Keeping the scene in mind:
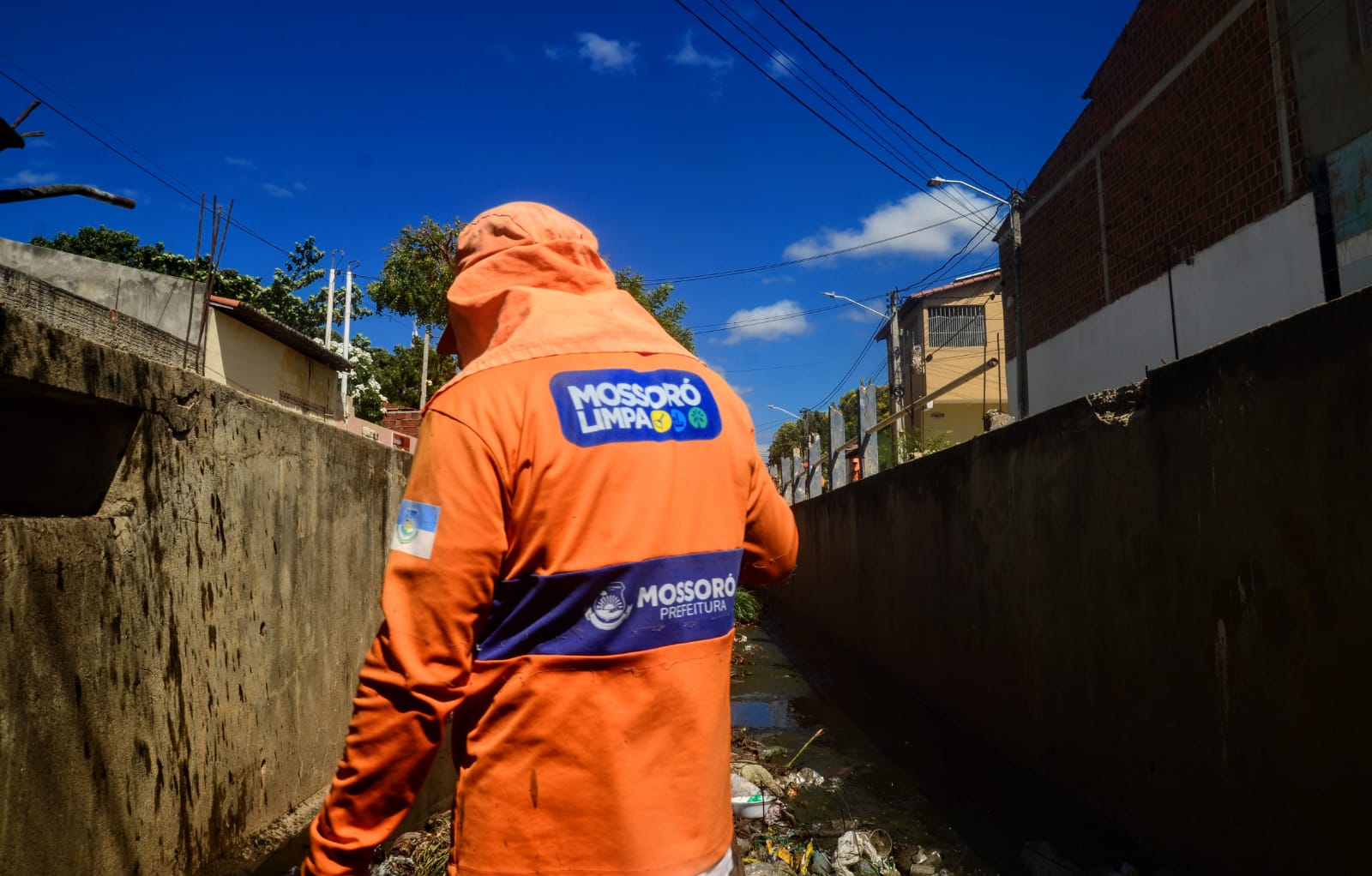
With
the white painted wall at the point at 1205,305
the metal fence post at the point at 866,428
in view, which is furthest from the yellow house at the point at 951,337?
the metal fence post at the point at 866,428

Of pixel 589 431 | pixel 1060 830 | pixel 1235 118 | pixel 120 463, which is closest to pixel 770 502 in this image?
pixel 589 431

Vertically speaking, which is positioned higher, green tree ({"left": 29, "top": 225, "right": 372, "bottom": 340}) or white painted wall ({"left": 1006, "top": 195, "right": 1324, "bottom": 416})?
green tree ({"left": 29, "top": 225, "right": 372, "bottom": 340})

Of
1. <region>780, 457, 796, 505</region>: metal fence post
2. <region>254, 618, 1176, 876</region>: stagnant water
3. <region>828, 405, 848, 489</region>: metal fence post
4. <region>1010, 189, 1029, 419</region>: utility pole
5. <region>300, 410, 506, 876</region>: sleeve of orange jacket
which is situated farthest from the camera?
<region>1010, 189, 1029, 419</region>: utility pole

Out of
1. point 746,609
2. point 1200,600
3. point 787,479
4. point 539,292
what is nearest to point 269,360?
point 787,479

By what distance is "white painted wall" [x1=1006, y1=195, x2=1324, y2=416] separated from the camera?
31.3 ft

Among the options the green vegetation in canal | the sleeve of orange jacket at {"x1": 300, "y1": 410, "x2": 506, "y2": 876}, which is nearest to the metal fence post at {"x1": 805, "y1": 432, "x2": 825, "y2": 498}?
the green vegetation in canal

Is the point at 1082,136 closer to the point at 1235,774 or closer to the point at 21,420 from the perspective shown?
the point at 1235,774

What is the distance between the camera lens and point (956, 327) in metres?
32.4

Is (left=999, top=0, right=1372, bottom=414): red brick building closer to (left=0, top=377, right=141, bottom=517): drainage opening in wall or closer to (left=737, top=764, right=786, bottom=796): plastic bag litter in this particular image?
(left=737, top=764, right=786, bottom=796): plastic bag litter

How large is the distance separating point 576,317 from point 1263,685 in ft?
8.53

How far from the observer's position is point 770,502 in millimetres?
1733

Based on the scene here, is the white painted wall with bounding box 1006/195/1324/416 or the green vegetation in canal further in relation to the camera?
the green vegetation in canal

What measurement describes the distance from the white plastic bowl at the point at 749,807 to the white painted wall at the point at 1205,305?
5805mm

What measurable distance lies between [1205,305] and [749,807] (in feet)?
33.0
